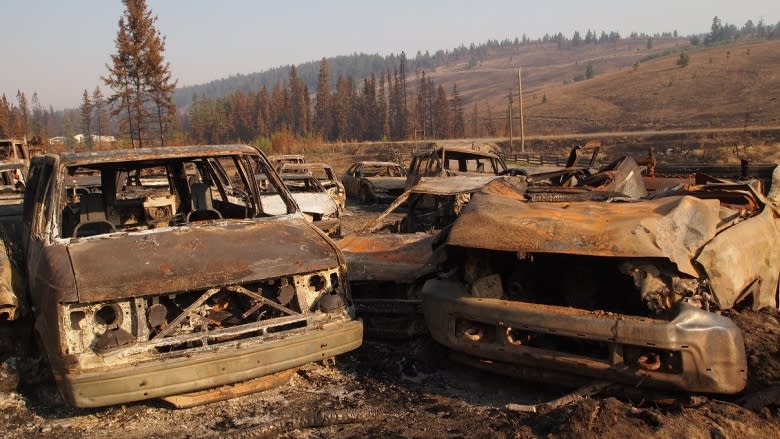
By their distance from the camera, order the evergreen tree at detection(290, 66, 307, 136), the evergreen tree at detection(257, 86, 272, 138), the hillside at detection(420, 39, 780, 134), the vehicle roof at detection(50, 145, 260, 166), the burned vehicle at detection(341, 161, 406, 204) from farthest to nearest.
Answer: the evergreen tree at detection(257, 86, 272, 138) → the evergreen tree at detection(290, 66, 307, 136) → the hillside at detection(420, 39, 780, 134) → the burned vehicle at detection(341, 161, 406, 204) → the vehicle roof at detection(50, 145, 260, 166)

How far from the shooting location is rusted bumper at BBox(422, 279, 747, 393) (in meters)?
3.53

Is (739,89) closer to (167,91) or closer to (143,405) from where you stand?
(167,91)

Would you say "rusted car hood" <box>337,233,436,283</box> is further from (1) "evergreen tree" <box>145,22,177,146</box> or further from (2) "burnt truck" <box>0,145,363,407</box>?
(1) "evergreen tree" <box>145,22,177,146</box>

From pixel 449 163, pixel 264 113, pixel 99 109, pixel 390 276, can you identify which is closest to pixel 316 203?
pixel 449 163

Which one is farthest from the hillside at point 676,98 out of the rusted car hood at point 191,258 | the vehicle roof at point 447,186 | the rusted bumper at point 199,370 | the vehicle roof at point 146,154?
the rusted bumper at point 199,370

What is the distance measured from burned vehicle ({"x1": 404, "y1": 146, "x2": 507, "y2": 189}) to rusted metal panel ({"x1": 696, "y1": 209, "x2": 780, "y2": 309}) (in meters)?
8.81

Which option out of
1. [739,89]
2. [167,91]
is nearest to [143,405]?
[167,91]

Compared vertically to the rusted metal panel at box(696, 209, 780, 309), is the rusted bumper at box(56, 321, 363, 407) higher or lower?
lower

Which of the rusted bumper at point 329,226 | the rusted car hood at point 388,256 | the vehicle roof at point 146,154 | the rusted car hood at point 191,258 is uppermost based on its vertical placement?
the vehicle roof at point 146,154

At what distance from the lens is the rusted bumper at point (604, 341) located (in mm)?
3531

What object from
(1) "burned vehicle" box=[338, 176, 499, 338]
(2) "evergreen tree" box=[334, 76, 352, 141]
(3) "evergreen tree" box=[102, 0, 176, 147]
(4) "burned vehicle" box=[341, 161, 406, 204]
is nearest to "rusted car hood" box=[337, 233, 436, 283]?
(1) "burned vehicle" box=[338, 176, 499, 338]

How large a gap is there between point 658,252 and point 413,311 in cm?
218

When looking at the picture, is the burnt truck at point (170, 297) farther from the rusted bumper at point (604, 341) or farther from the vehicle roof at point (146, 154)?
the rusted bumper at point (604, 341)

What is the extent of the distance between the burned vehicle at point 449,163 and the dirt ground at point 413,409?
917 cm
